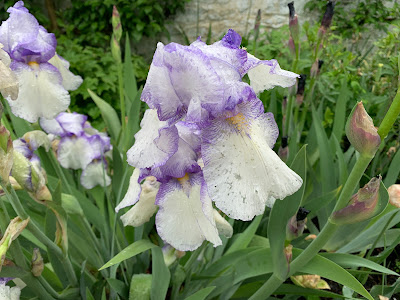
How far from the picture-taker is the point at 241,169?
59 cm

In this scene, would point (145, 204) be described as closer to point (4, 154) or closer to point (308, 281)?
point (4, 154)

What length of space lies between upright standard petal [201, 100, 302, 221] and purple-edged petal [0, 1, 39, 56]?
683 mm

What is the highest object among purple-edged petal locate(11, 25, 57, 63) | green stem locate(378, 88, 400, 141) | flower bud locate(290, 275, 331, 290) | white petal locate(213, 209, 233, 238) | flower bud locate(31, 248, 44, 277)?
green stem locate(378, 88, 400, 141)

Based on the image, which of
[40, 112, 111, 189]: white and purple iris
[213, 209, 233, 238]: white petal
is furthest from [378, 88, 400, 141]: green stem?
[40, 112, 111, 189]: white and purple iris

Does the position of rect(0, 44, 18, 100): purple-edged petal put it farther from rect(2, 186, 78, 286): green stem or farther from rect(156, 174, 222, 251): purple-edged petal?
rect(156, 174, 222, 251): purple-edged petal

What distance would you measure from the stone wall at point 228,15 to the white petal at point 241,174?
4.31 m

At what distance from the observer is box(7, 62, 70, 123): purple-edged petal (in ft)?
3.46

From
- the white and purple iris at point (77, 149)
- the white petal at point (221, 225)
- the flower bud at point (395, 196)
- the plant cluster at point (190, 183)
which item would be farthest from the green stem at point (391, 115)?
the white and purple iris at point (77, 149)

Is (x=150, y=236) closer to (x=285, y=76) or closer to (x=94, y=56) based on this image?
(x=285, y=76)

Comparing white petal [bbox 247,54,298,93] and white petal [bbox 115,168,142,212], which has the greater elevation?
white petal [bbox 247,54,298,93]

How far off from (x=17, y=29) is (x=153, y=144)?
616 mm

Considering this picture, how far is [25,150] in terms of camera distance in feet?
4.08

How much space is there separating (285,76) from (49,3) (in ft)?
15.7

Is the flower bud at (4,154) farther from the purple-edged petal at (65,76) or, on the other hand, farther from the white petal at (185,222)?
the purple-edged petal at (65,76)
